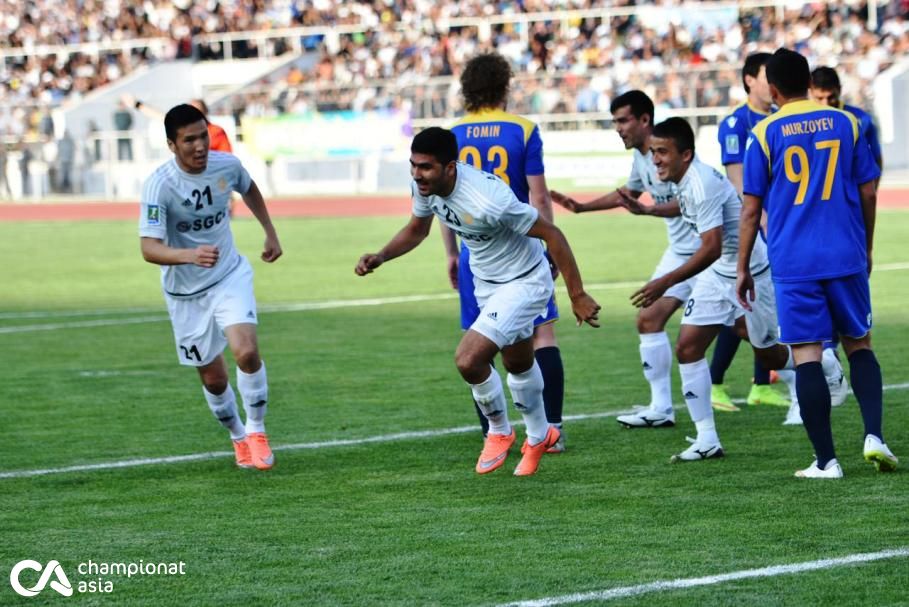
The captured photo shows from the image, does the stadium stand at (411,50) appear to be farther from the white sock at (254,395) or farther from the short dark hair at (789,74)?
the short dark hair at (789,74)

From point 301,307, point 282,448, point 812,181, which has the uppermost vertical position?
point 812,181

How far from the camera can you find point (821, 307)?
7133mm

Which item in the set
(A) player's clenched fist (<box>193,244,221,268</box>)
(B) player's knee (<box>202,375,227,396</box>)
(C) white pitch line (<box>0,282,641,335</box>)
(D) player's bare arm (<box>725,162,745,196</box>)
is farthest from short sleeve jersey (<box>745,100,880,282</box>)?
(C) white pitch line (<box>0,282,641,335</box>)

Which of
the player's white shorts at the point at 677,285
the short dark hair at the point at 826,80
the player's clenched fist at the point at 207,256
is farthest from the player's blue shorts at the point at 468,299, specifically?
the short dark hair at the point at 826,80

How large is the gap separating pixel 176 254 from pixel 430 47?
35836 mm

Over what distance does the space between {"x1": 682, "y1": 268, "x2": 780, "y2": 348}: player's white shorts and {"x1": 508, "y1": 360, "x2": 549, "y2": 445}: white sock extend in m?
1.01

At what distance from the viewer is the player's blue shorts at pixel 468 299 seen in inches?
326

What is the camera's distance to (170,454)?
852 cm

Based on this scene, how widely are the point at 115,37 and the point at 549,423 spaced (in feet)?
147

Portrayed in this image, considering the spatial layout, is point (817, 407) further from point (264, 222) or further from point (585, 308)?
point (264, 222)

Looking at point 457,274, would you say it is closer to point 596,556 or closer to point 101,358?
point 596,556

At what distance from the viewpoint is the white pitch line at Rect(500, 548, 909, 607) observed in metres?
5.21

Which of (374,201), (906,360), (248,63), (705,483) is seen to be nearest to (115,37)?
(248,63)

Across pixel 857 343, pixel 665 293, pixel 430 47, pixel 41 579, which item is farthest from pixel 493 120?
pixel 430 47
